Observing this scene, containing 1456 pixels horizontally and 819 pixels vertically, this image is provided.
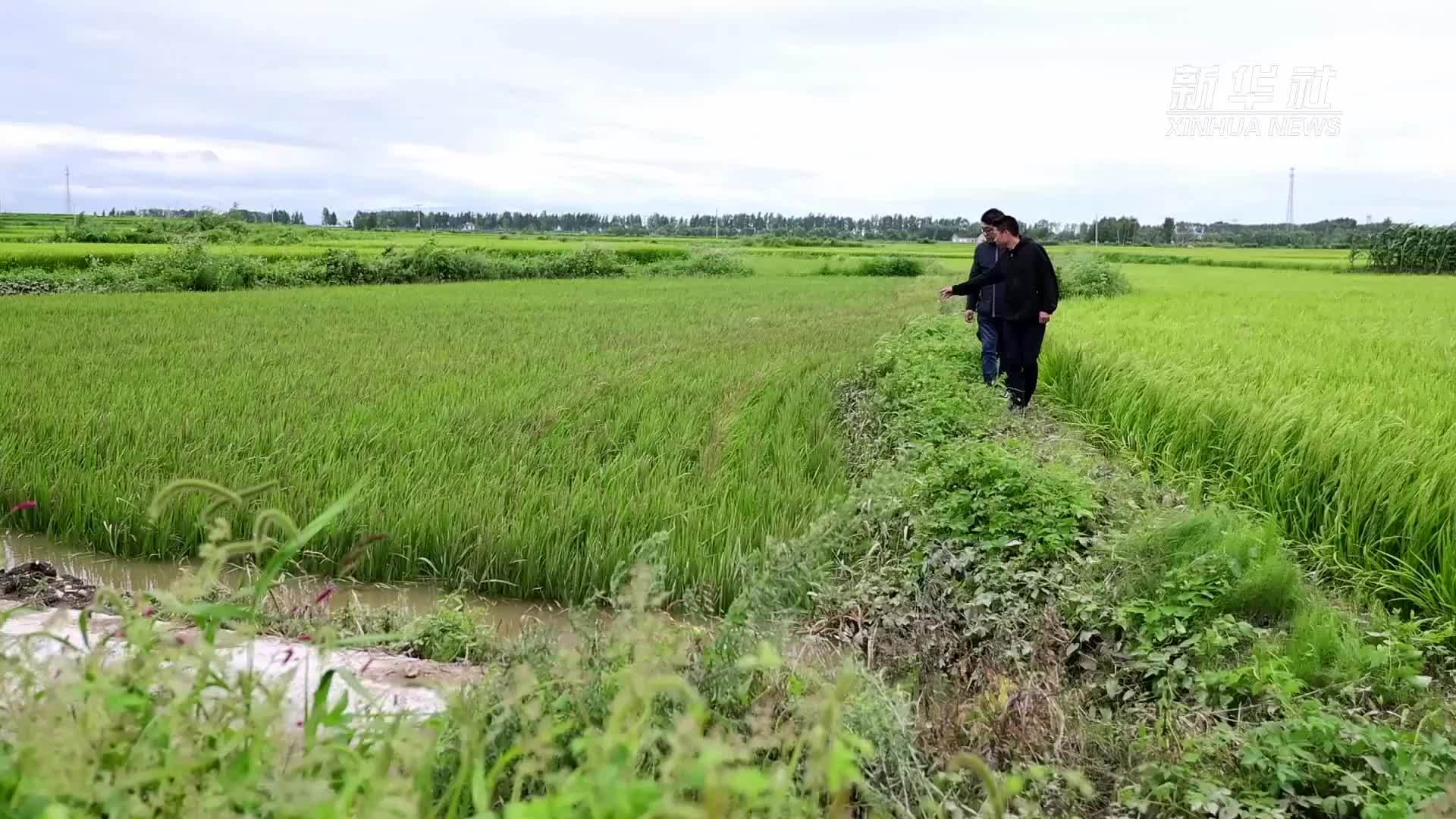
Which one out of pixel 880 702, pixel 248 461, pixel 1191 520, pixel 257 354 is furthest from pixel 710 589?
pixel 257 354

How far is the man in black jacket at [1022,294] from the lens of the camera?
5.75m

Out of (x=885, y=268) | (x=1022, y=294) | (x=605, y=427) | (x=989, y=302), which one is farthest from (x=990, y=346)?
(x=885, y=268)

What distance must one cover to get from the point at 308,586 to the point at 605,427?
2279mm

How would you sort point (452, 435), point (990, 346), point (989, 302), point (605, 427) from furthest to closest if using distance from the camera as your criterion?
point (990, 346) < point (989, 302) < point (605, 427) < point (452, 435)

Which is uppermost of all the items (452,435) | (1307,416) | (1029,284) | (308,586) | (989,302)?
(1029,284)

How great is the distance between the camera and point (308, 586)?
3.34 meters

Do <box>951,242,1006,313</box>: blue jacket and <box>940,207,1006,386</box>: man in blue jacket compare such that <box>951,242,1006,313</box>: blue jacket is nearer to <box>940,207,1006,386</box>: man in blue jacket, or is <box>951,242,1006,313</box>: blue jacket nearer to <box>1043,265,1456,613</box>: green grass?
<box>940,207,1006,386</box>: man in blue jacket

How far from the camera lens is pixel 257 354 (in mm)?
7754

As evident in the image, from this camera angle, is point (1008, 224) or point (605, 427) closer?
point (605, 427)

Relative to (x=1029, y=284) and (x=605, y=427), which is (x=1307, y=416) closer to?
(x=1029, y=284)

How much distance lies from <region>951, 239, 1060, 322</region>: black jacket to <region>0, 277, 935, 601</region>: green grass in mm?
1388

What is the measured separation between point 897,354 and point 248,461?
456 cm

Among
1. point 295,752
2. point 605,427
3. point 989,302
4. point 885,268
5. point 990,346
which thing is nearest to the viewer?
point 295,752

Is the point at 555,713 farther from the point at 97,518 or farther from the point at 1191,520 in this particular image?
the point at 97,518
